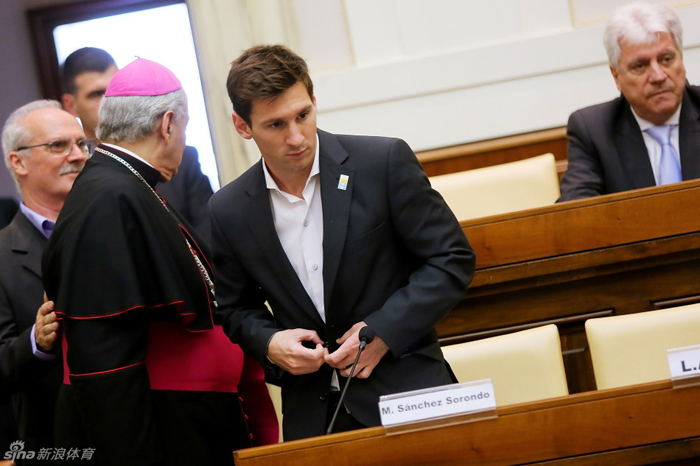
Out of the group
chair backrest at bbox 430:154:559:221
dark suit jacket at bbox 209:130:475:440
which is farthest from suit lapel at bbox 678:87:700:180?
dark suit jacket at bbox 209:130:475:440

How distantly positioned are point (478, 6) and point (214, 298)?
2416 mm

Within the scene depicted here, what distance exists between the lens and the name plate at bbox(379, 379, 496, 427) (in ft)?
4.68

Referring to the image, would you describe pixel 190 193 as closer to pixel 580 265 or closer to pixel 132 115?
pixel 132 115

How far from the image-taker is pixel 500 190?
300cm

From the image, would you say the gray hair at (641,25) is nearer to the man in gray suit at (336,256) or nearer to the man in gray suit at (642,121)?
the man in gray suit at (642,121)

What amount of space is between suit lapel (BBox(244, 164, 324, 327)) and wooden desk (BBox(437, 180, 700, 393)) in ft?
2.48

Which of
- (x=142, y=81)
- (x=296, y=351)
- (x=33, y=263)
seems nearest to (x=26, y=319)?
(x=33, y=263)

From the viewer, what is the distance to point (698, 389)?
4.57 ft

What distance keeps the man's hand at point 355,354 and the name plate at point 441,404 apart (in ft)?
0.90

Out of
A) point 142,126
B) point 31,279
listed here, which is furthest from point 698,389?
point 31,279

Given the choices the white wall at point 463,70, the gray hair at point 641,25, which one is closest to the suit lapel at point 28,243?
the white wall at point 463,70

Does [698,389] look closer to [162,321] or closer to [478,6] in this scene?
[162,321]

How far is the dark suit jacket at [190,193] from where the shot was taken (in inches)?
117

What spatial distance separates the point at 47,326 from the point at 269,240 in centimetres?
76
